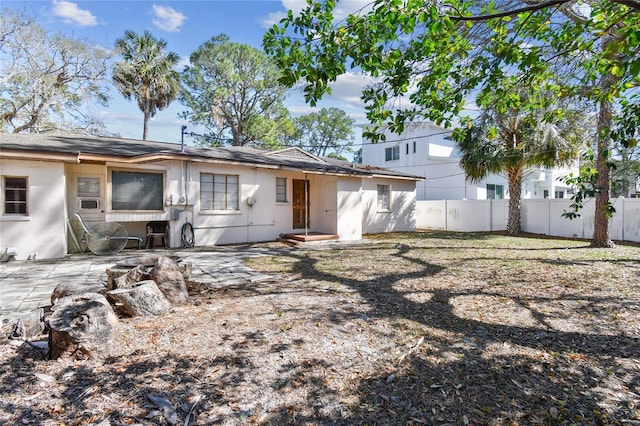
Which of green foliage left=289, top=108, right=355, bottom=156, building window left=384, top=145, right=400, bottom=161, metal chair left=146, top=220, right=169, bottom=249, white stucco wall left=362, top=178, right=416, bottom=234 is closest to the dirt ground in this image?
metal chair left=146, top=220, right=169, bottom=249

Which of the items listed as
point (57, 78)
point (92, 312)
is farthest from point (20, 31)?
point (92, 312)

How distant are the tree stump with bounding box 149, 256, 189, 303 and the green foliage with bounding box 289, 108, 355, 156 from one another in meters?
31.6

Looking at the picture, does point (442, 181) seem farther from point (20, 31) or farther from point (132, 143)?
point (20, 31)

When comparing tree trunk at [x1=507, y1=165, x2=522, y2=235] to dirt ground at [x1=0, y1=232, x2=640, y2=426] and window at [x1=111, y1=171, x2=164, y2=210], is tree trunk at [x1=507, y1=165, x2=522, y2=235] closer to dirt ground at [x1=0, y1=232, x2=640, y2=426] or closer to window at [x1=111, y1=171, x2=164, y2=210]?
dirt ground at [x1=0, y1=232, x2=640, y2=426]

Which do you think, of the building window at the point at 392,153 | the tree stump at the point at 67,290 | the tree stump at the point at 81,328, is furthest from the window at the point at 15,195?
the building window at the point at 392,153

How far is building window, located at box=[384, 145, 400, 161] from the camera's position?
26853 millimetres

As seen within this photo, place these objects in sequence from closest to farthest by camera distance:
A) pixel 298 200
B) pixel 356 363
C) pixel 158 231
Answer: pixel 356 363, pixel 158 231, pixel 298 200

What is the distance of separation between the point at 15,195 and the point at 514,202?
17692mm

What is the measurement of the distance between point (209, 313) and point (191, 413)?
204cm

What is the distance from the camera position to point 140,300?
423 centimetres

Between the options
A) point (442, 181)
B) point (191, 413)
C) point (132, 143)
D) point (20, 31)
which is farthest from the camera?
point (442, 181)

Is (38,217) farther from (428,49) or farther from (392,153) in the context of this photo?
(392,153)

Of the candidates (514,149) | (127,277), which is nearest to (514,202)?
(514,149)

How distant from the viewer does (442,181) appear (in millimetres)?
25156
